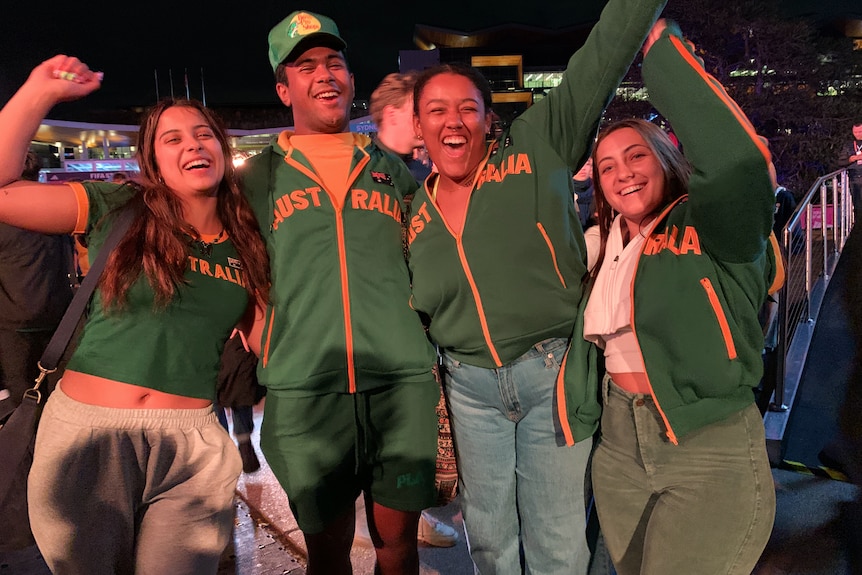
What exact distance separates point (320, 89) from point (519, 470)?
1.73m

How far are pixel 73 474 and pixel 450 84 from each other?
6.04 feet

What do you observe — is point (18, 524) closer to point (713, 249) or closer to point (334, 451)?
point (334, 451)

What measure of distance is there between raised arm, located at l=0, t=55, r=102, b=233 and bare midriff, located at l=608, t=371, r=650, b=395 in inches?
75.1

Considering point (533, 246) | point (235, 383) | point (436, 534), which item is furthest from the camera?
point (235, 383)

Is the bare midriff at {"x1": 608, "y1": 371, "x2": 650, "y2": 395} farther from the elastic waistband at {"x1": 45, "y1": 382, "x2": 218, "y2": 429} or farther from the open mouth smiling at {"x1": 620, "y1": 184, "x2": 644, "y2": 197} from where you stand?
the elastic waistband at {"x1": 45, "y1": 382, "x2": 218, "y2": 429}

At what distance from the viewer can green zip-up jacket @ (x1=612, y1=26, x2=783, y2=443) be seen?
153 centimetres

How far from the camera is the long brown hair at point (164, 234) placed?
183 centimetres

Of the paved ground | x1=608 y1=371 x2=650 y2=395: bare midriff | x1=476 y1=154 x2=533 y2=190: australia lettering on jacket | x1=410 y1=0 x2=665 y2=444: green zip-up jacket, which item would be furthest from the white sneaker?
x1=476 y1=154 x2=533 y2=190: australia lettering on jacket

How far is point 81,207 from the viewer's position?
1.82 meters

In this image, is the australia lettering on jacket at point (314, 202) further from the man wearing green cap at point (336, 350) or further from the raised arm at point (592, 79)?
the raised arm at point (592, 79)

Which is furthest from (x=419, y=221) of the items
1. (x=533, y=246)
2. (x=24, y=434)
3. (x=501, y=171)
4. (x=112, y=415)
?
(x=24, y=434)

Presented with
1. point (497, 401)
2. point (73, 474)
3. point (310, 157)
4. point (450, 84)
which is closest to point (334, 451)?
point (497, 401)

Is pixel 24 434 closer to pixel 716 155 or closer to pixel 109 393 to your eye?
pixel 109 393

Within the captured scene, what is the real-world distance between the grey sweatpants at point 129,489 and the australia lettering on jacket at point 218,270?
1.55ft
